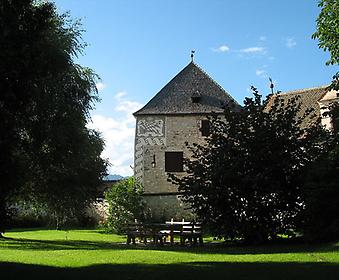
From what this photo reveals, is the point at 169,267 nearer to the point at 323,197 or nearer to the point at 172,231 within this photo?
the point at 323,197

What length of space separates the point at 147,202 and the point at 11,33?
23.8 m

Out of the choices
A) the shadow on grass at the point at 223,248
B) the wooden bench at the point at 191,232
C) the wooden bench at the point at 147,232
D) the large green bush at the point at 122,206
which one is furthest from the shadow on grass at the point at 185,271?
the large green bush at the point at 122,206

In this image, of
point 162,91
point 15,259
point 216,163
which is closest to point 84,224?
point 162,91

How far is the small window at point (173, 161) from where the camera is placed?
34.4 meters

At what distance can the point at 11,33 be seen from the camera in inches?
380

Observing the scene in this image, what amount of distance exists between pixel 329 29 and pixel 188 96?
18931 millimetres

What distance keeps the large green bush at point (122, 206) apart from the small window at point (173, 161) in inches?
171

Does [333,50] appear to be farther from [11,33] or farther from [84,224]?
[84,224]

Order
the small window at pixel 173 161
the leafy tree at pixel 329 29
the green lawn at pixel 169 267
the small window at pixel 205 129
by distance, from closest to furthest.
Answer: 1. the green lawn at pixel 169 267
2. the leafy tree at pixel 329 29
3. the small window at pixel 205 129
4. the small window at pixel 173 161

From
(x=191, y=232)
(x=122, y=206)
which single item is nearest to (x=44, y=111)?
(x=191, y=232)

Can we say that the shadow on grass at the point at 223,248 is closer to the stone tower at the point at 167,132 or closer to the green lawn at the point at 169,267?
the green lawn at the point at 169,267

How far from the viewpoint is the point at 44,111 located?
17219 mm

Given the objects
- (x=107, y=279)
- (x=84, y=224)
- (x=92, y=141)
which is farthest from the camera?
(x=84, y=224)

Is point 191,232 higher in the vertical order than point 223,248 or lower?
higher
